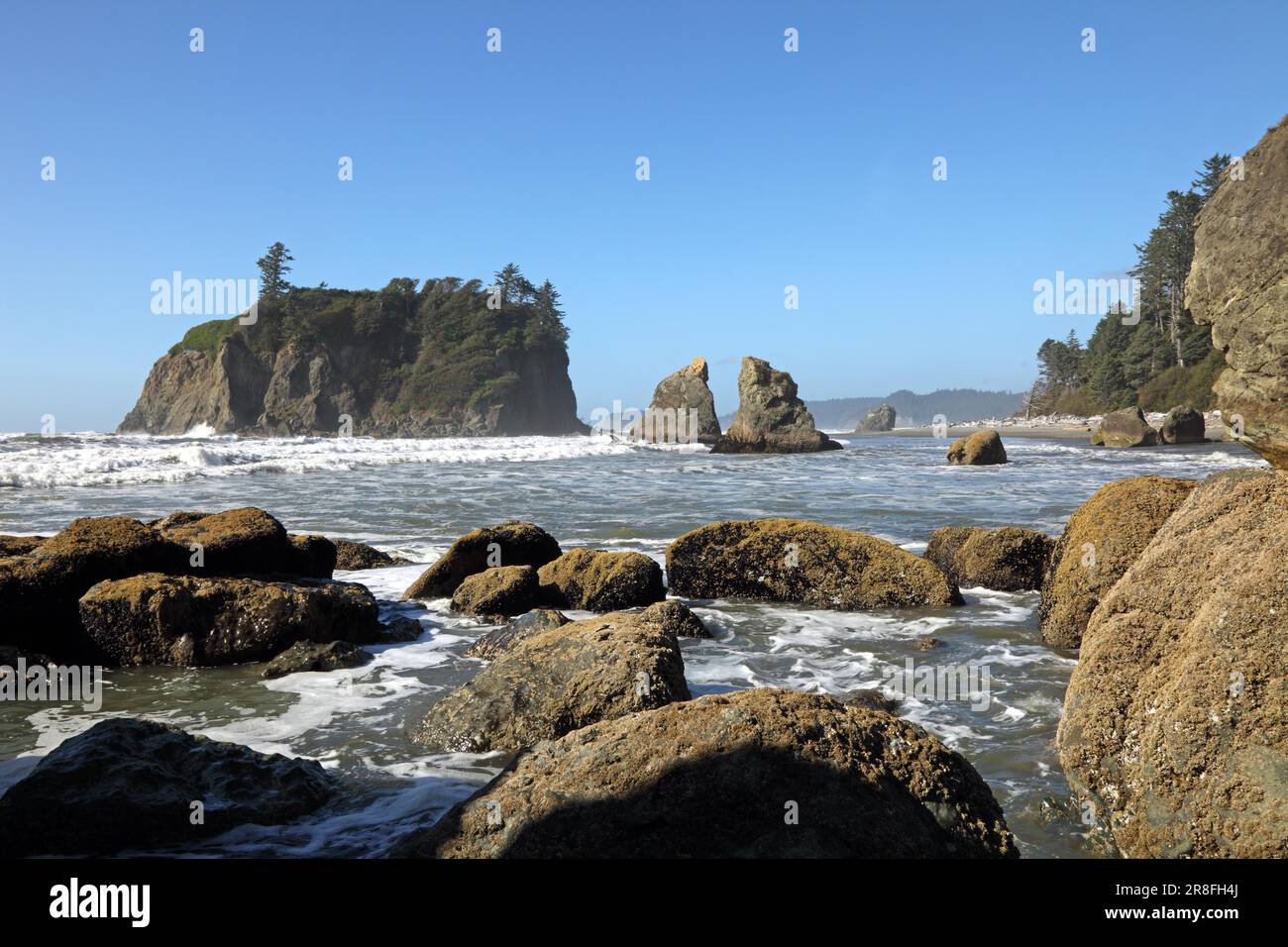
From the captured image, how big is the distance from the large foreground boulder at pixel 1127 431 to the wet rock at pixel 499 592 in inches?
1823

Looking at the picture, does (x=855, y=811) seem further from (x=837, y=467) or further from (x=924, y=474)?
(x=837, y=467)

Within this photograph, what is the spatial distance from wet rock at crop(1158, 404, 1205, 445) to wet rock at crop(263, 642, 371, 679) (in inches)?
1998

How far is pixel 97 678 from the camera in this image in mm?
6438

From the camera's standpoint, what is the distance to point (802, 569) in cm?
916

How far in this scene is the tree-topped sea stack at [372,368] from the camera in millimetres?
94062

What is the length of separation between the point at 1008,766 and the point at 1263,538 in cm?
179

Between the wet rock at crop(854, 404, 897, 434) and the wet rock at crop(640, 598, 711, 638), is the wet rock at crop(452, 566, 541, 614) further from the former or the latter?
the wet rock at crop(854, 404, 897, 434)

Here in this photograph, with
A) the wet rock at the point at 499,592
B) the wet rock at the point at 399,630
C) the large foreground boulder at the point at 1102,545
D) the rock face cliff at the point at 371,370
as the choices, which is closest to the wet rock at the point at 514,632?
the wet rock at the point at 399,630

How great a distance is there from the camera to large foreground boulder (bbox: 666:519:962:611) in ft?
29.0

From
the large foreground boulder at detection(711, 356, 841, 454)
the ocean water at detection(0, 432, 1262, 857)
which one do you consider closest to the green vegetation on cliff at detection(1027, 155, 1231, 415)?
the large foreground boulder at detection(711, 356, 841, 454)

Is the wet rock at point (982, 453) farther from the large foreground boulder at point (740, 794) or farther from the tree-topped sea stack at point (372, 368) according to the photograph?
the tree-topped sea stack at point (372, 368)
